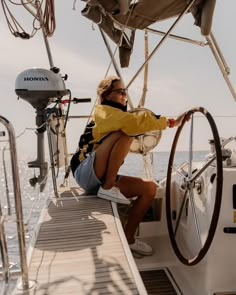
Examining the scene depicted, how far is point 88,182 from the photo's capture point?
2.38 m

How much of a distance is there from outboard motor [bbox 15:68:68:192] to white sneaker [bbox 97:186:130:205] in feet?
1.95

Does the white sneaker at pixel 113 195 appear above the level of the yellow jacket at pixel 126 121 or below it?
below

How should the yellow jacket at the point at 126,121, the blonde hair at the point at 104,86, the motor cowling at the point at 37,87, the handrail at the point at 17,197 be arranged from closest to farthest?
the handrail at the point at 17,197 < the yellow jacket at the point at 126,121 < the blonde hair at the point at 104,86 < the motor cowling at the point at 37,87

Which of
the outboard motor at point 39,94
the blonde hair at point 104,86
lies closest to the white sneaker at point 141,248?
the outboard motor at point 39,94

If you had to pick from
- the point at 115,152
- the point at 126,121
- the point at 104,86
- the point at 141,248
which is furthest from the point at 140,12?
the point at 141,248

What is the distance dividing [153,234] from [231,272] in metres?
0.85

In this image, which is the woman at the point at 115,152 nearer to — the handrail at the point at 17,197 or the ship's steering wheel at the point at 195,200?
the ship's steering wheel at the point at 195,200

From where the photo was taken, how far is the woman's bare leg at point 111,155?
2.18 meters

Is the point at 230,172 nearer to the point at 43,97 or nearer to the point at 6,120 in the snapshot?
the point at 6,120

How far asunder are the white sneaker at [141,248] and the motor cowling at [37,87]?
1.24 meters

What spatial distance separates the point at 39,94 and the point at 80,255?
1542 millimetres

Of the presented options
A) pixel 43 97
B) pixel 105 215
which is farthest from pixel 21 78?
pixel 105 215

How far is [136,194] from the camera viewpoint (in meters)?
2.31

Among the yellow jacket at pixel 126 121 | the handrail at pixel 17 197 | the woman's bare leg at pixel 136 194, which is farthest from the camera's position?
the woman's bare leg at pixel 136 194
